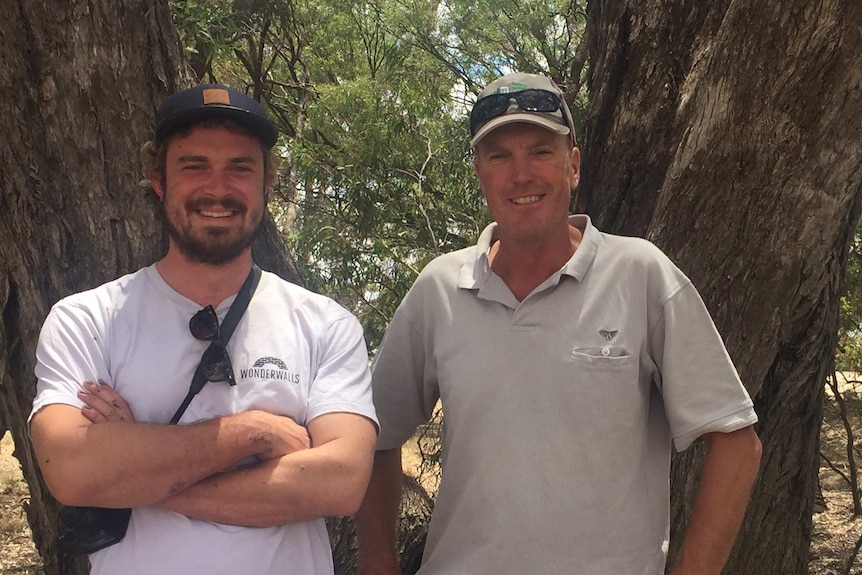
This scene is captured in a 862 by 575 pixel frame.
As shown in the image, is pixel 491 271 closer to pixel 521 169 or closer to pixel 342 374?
pixel 521 169

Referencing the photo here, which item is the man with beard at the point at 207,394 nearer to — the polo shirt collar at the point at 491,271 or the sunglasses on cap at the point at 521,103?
the polo shirt collar at the point at 491,271

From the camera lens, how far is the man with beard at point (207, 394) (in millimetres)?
1905

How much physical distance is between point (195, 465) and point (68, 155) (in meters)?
1.42

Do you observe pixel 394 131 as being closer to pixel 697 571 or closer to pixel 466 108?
pixel 466 108

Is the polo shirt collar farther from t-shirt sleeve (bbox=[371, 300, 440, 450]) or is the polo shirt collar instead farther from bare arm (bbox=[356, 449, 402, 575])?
bare arm (bbox=[356, 449, 402, 575])

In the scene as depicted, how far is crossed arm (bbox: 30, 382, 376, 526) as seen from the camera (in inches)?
74.3

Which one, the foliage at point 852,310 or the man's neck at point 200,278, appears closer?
the man's neck at point 200,278

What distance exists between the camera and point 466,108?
7.79 meters

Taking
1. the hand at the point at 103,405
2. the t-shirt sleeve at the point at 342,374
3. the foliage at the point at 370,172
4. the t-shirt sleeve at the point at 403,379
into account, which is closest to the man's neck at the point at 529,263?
the t-shirt sleeve at the point at 403,379

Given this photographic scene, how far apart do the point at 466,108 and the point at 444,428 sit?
5.86m

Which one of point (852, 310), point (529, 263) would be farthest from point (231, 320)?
point (852, 310)

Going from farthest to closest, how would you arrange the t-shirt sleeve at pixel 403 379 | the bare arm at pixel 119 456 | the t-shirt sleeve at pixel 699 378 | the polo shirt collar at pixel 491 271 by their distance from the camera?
the t-shirt sleeve at pixel 403 379, the polo shirt collar at pixel 491 271, the t-shirt sleeve at pixel 699 378, the bare arm at pixel 119 456

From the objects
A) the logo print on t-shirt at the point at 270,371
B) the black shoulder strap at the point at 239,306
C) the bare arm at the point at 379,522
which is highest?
the black shoulder strap at the point at 239,306

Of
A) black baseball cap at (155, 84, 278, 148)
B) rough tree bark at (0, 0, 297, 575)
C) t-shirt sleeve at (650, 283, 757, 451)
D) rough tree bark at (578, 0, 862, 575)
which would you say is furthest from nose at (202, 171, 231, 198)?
rough tree bark at (578, 0, 862, 575)
